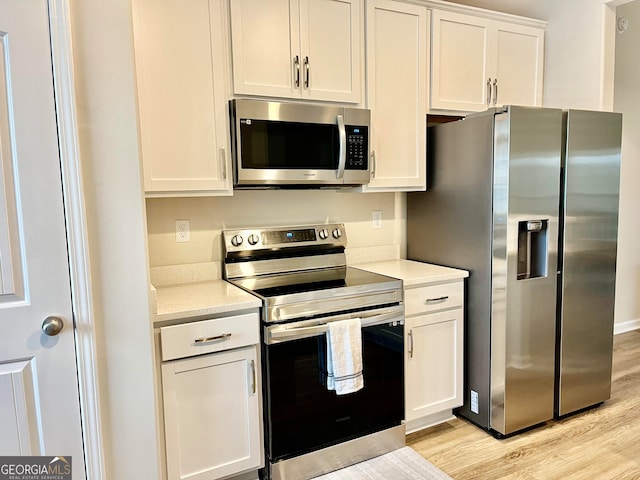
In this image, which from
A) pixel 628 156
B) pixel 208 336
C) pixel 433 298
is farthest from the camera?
pixel 628 156

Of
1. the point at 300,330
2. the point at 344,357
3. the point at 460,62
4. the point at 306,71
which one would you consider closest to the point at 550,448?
the point at 344,357

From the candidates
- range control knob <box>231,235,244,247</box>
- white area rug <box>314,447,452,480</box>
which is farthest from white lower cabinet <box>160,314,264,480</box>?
range control knob <box>231,235,244,247</box>

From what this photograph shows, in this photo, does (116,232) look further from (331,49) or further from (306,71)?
(331,49)

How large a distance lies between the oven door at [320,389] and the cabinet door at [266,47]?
3.85 feet

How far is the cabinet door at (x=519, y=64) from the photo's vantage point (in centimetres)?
281

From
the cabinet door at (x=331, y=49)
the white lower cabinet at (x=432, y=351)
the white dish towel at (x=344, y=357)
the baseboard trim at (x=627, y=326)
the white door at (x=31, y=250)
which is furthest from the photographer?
the baseboard trim at (x=627, y=326)

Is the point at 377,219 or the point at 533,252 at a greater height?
the point at 377,219

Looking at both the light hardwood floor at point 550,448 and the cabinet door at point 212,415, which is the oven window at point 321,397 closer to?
the cabinet door at point 212,415

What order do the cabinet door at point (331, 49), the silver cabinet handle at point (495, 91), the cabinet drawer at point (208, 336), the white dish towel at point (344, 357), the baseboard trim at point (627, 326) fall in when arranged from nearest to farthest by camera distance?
the cabinet drawer at point (208, 336) → the white dish towel at point (344, 357) → the cabinet door at point (331, 49) → the silver cabinet handle at point (495, 91) → the baseboard trim at point (627, 326)

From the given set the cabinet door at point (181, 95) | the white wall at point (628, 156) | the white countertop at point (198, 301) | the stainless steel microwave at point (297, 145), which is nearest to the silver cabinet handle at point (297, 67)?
the stainless steel microwave at point (297, 145)

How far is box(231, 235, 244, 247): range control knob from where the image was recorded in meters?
2.38

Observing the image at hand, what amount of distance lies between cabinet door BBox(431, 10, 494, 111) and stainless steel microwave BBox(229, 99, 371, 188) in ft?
1.96

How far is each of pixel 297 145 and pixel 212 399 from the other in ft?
4.15

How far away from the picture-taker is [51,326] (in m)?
1.39
